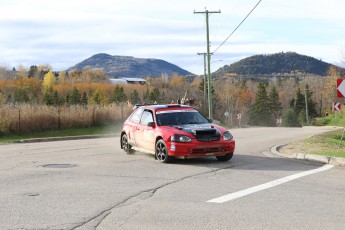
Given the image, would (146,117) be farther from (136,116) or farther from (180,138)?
(180,138)

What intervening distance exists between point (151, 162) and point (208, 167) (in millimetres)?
1798

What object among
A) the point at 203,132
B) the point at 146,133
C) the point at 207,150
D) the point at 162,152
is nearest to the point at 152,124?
the point at 146,133

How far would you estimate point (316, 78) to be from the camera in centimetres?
18738

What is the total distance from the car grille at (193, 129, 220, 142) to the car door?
149 centimetres

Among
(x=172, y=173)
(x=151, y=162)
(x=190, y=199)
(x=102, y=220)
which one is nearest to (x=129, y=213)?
(x=102, y=220)

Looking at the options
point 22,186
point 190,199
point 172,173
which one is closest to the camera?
point 190,199

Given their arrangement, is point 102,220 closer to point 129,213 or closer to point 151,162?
point 129,213

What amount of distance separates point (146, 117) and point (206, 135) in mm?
2495

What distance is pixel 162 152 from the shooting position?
13438mm

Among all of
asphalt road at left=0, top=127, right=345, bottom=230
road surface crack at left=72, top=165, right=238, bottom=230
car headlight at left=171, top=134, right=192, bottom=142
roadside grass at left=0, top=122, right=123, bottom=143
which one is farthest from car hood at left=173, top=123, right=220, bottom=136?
roadside grass at left=0, top=122, right=123, bottom=143

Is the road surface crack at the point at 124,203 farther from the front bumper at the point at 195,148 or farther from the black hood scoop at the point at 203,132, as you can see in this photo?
the black hood scoop at the point at 203,132

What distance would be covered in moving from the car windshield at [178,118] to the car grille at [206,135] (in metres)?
1.16

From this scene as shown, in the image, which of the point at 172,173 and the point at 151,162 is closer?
the point at 172,173

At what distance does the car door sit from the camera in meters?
14.1
